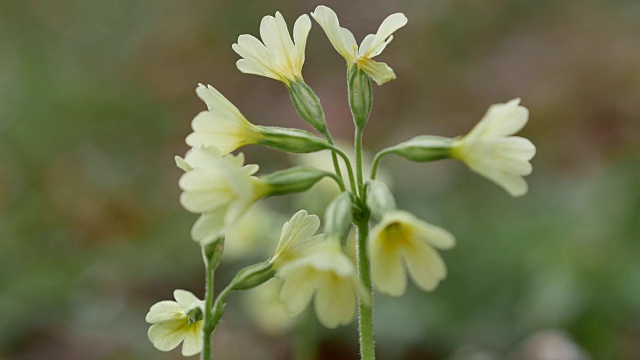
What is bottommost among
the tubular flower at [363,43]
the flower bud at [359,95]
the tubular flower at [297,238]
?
the tubular flower at [297,238]

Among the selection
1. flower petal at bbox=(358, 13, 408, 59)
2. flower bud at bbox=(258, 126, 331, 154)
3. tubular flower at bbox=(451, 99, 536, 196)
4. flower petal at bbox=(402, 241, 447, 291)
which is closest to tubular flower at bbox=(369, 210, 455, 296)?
flower petal at bbox=(402, 241, 447, 291)

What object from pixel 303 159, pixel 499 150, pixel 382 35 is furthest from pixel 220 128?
pixel 303 159

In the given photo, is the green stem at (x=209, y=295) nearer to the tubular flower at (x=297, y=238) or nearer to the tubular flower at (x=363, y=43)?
the tubular flower at (x=297, y=238)

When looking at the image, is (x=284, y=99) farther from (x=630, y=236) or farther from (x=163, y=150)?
(x=630, y=236)

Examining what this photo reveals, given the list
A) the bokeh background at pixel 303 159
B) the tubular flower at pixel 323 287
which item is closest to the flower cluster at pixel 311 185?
the tubular flower at pixel 323 287

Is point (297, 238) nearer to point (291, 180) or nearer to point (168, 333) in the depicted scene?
point (291, 180)

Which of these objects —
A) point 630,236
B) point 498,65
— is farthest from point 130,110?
point 630,236
